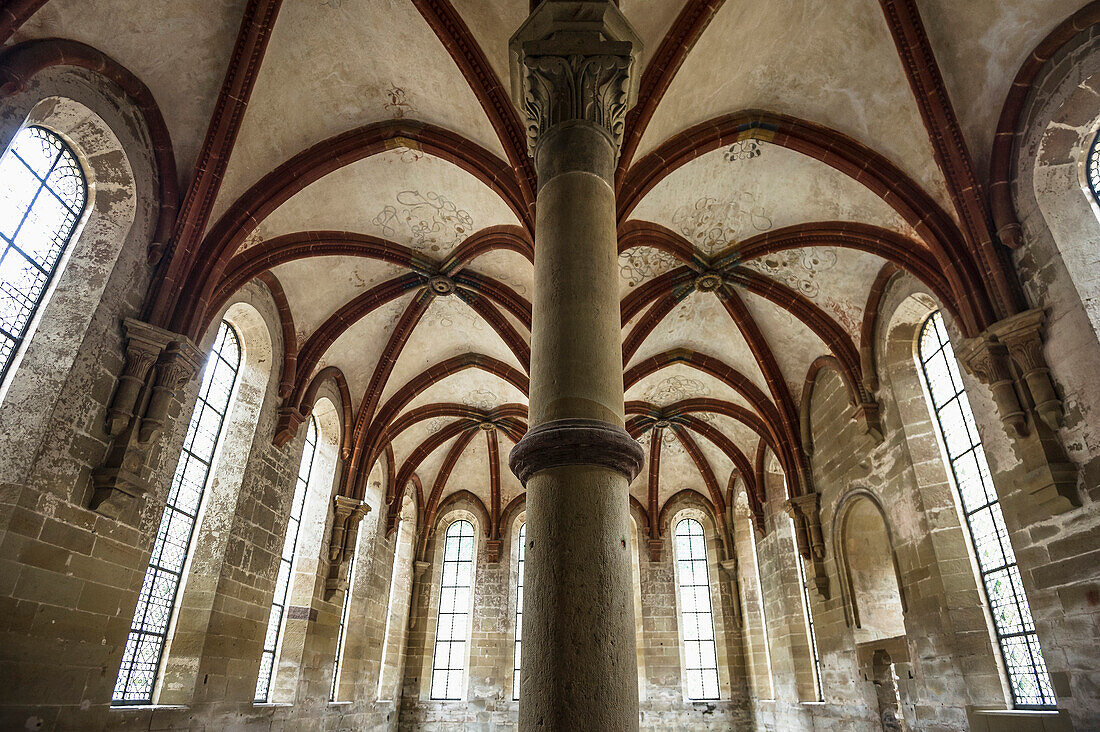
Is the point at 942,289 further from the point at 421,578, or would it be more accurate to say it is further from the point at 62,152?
the point at 421,578

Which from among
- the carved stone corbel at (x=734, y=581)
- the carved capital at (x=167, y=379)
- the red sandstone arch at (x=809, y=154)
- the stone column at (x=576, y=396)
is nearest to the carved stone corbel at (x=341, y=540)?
the carved capital at (x=167, y=379)

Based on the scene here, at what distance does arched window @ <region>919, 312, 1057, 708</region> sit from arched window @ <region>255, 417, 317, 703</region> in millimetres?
9522

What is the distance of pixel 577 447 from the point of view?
3.22m

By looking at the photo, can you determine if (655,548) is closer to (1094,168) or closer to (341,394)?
(341,394)

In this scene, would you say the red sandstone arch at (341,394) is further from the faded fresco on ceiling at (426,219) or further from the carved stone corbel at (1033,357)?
the carved stone corbel at (1033,357)

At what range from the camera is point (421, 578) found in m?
17.0

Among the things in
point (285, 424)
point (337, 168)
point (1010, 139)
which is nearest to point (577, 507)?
point (1010, 139)

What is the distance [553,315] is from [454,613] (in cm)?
1492

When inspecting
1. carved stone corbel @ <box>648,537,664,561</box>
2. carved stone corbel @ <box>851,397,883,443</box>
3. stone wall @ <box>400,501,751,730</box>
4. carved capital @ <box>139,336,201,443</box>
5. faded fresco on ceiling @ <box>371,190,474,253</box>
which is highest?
faded fresco on ceiling @ <box>371,190,474,253</box>

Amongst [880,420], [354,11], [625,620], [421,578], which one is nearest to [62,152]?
[354,11]

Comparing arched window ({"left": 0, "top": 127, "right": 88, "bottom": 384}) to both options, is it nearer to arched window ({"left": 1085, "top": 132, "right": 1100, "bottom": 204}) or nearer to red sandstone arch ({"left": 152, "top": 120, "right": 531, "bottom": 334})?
red sandstone arch ({"left": 152, "top": 120, "right": 531, "bottom": 334})

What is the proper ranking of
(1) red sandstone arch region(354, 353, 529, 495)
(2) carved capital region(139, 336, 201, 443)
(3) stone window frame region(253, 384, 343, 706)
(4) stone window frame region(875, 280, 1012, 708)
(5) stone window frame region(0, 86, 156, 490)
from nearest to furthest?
(5) stone window frame region(0, 86, 156, 490)
(2) carved capital region(139, 336, 201, 443)
(4) stone window frame region(875, 280, 1012, 708)
(3) stone window frame region(253, 384, 343, 706)
(1) red sandstone arch region(354, 353, 529, 495)

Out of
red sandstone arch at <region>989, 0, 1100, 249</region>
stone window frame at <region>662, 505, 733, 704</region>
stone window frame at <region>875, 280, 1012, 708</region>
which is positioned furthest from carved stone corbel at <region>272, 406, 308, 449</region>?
stone window frame at <region>662, 505, 733, 704</region>

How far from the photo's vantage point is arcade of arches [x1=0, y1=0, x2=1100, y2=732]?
460 centimetres
